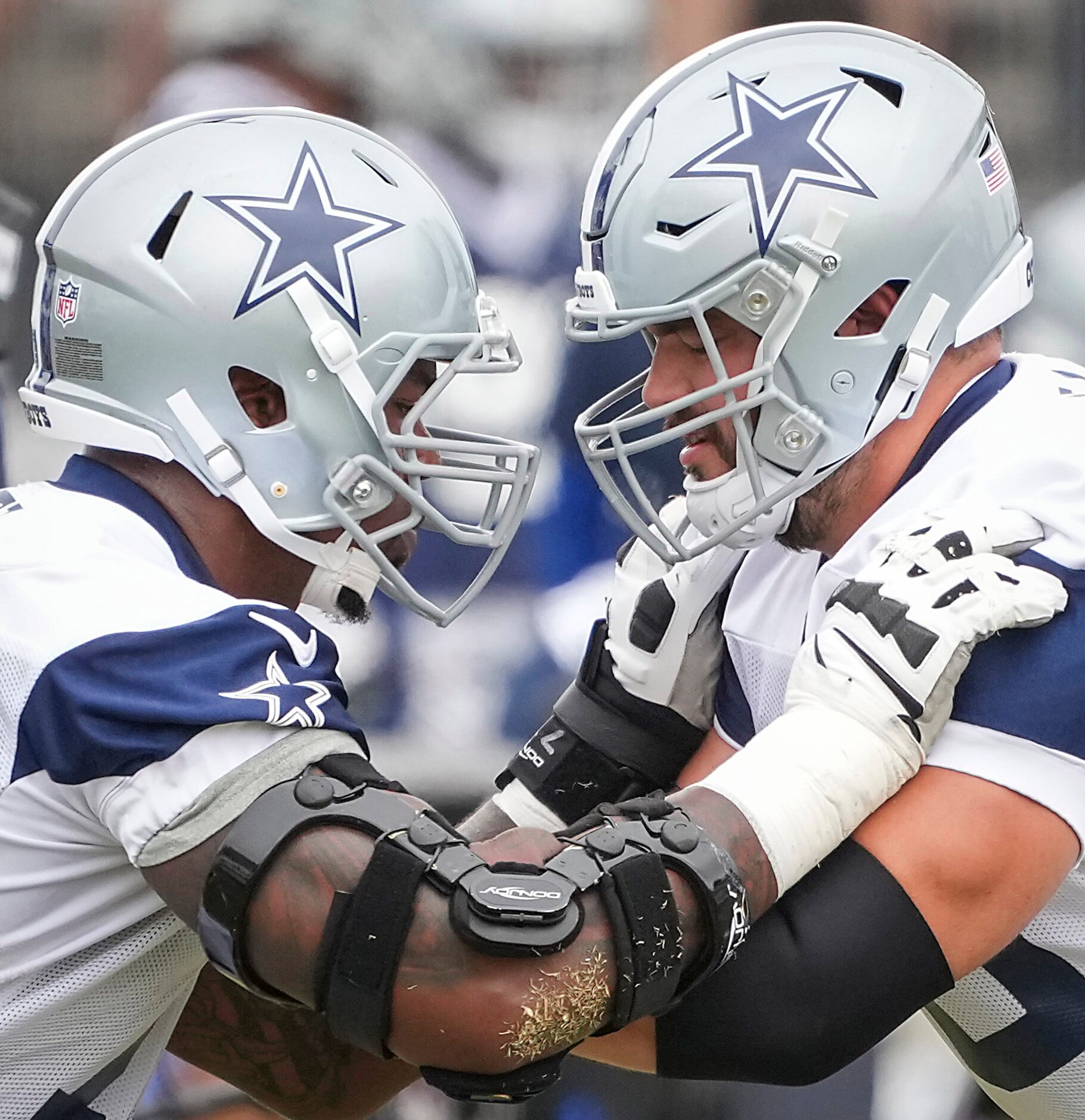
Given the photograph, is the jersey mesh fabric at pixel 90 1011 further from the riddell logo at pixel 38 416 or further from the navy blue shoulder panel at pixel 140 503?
the riddell logo at pixel 38 416

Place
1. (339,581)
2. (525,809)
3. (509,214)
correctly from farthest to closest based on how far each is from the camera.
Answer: (509,214)
(525,809)
(339,581)

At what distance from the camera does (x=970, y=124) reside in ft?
6.96

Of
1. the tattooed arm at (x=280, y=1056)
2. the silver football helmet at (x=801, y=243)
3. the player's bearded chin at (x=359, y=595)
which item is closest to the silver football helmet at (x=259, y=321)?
the player's bearded chin at (x=359, y=595)

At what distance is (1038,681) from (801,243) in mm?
681

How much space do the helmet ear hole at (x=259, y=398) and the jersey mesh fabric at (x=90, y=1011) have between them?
2.22ft

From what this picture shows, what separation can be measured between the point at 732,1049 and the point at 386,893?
1.57ft

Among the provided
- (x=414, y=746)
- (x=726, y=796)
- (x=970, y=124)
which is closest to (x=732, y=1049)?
(x=726, y=796)

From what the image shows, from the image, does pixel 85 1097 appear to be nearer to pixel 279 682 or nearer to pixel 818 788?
pixel 279 682

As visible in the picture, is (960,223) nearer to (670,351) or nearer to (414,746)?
(670,351)

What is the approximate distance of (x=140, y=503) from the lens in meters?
1.97

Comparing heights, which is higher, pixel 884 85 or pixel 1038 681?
pixel 884 85

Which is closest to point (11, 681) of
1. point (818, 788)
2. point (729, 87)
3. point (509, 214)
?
point (818, 788)

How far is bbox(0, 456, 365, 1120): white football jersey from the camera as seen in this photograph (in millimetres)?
1624

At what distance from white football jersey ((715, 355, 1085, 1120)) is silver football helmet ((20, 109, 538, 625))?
0.50 meters
